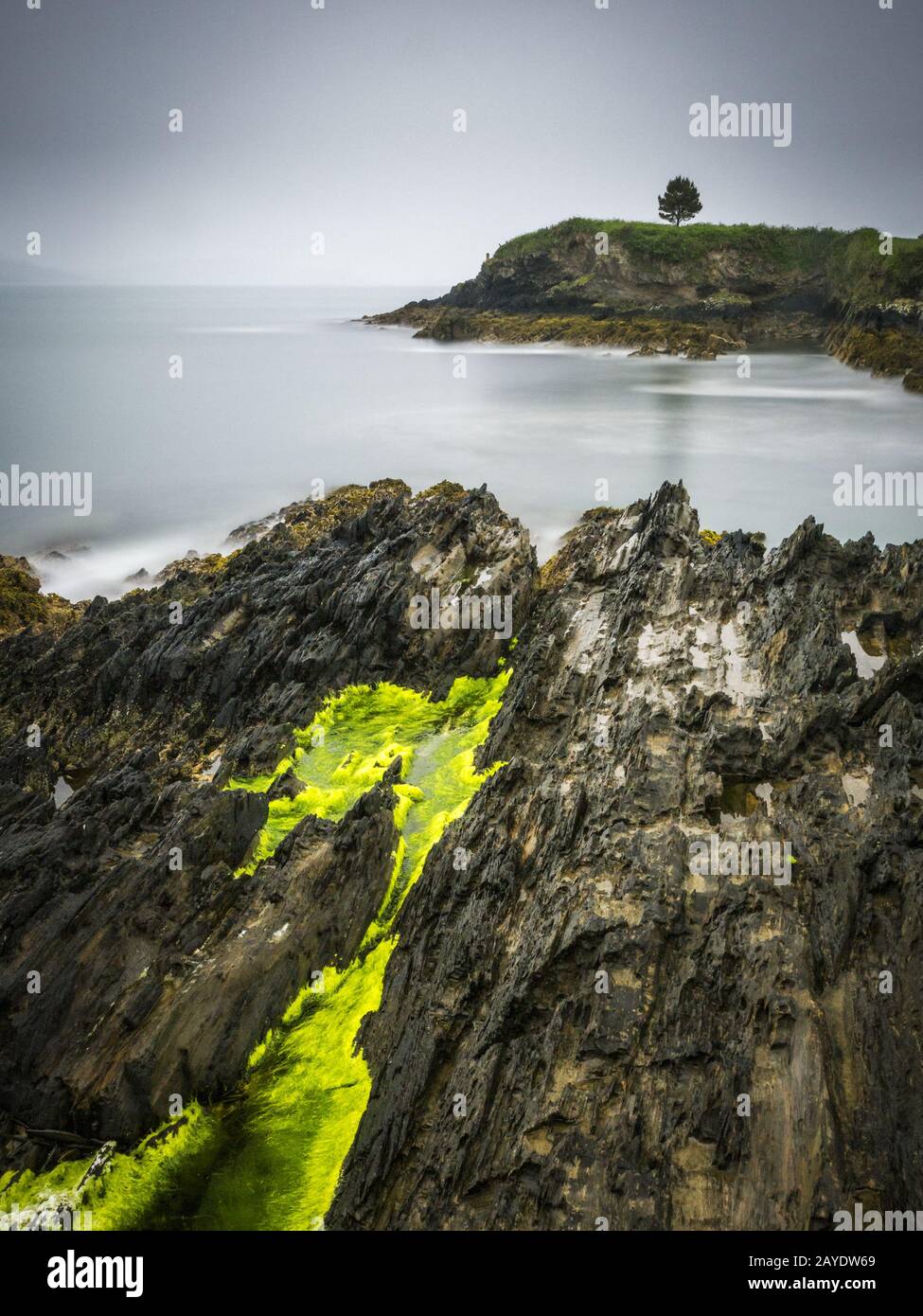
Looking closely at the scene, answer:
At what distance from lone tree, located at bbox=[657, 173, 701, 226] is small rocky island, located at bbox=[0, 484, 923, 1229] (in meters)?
99.4

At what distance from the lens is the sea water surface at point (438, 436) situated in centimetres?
3838

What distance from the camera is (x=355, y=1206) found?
8938mm

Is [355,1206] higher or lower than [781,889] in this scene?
lower

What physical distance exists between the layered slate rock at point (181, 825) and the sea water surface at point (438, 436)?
33.9ft

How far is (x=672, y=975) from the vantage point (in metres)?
9.93

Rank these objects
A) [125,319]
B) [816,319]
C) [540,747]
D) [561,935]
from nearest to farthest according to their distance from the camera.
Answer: [561,935] → [540,747] → [816,319] → [125,319]

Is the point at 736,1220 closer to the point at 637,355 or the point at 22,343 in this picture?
the point at 637,355

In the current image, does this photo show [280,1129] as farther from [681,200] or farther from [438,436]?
[681,200]

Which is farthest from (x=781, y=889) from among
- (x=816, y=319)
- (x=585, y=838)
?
(x=816, y=319)

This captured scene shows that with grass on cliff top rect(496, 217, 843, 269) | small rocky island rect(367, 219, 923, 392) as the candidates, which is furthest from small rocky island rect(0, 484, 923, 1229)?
grass on cliff top rect(496, 217, 843, 269)

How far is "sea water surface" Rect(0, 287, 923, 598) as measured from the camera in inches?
1511

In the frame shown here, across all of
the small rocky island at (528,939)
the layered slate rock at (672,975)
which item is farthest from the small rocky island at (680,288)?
the layered slate rock at (672,975)

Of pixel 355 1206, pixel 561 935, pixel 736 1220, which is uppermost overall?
pixel 561 935

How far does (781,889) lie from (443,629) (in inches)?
517
